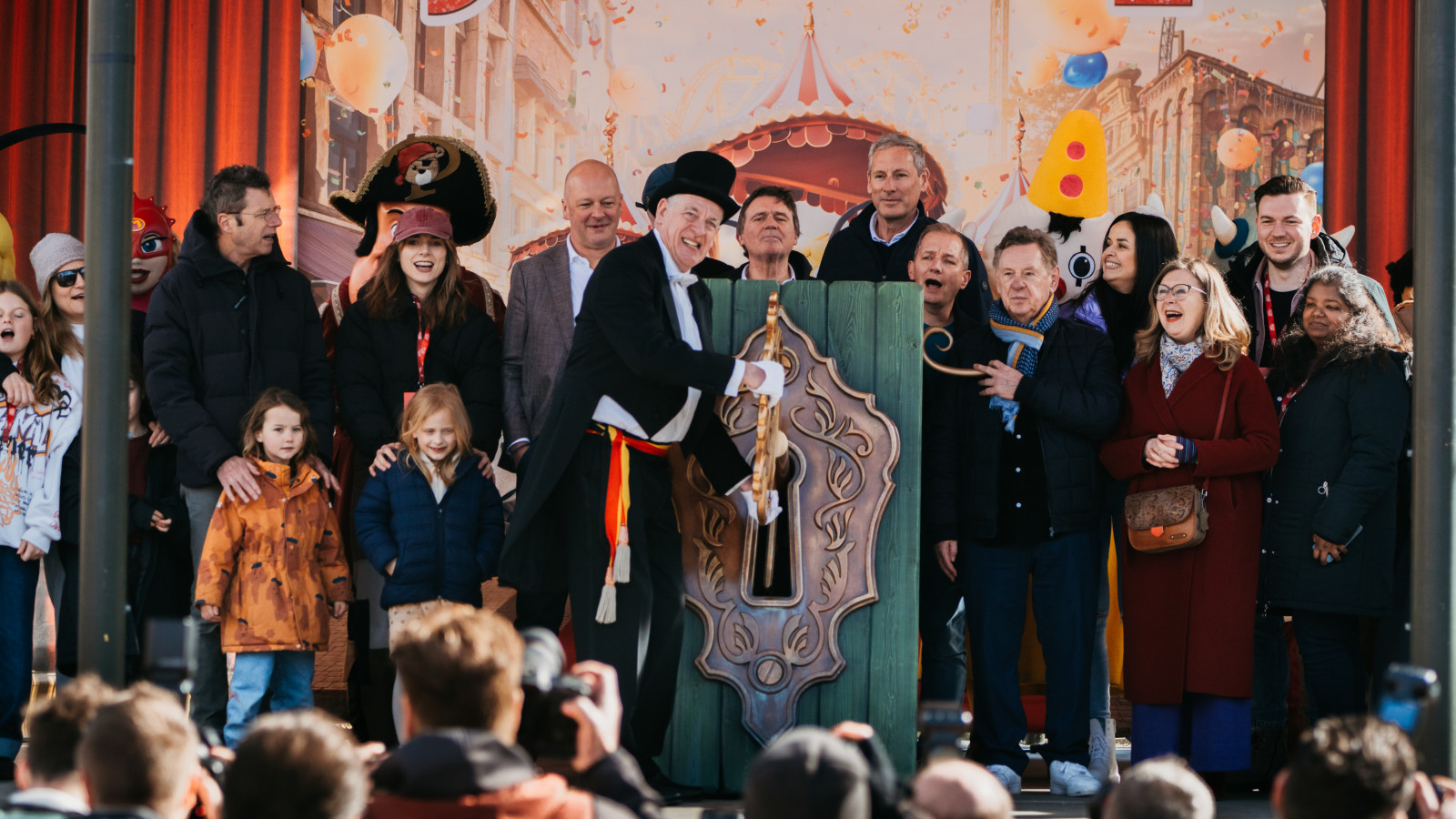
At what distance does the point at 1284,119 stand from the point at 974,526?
3392mm

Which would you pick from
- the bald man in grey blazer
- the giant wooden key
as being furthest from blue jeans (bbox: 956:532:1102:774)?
the bald man in grey blazer

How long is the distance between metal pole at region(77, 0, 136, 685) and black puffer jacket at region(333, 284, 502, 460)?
1.57 metres

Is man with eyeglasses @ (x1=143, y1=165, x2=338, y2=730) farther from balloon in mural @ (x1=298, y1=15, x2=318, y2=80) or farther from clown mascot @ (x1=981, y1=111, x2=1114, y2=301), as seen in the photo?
clown mascot @ (x1=981, y1=111, x2=1114, y2=301)

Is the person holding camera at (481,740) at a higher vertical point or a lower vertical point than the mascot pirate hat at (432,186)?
lower

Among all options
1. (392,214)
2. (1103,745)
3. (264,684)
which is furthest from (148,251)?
(1103,745)

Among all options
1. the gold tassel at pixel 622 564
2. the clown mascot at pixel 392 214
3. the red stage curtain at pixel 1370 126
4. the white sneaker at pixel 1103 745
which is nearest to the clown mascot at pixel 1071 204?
the red stage curtain at pixel 1370 126

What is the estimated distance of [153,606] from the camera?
4777 millimetres

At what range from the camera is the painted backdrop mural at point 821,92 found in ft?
22.5

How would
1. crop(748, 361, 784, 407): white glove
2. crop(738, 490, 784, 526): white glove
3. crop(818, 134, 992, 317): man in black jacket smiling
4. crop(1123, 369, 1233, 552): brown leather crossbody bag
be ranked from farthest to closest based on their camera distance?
crop(818, 134, 992, 317): man in black jacket smiling, crop(1123, 369, 1233, 552): brown leather crossbody bag, crop(738, 490, 784, 526): white glove, crop(748, 361, 784, 407): white glove

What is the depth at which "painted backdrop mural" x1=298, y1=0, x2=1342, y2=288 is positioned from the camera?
22.5 ft

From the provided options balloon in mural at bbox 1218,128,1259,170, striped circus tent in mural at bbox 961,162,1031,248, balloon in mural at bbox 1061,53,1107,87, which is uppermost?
balloon in mural at bbox 1061,53,1107,87

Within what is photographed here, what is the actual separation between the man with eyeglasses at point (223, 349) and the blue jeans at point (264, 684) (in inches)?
5.3

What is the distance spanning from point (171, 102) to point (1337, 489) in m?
5.13

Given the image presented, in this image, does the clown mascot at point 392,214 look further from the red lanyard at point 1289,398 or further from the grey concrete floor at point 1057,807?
the red lanyard at point 1289,398
